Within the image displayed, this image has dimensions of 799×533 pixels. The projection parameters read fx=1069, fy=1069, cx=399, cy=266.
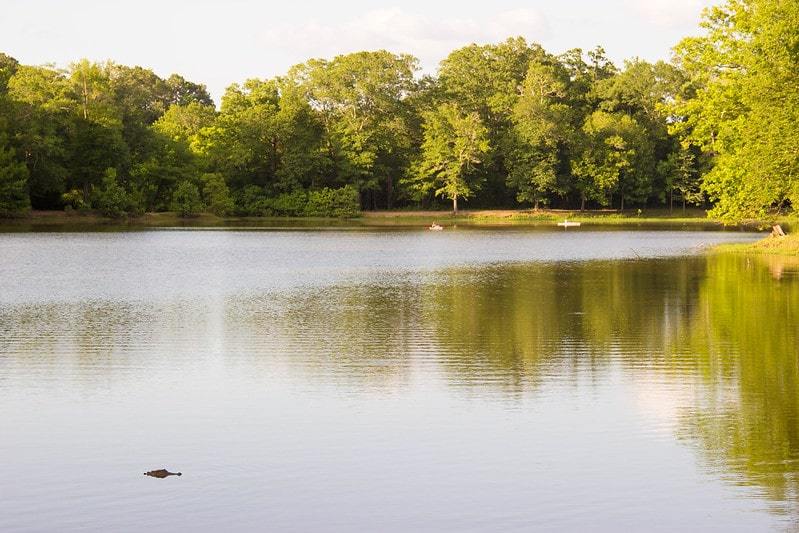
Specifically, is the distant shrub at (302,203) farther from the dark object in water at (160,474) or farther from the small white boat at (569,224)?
the dark object in water at (160,474)

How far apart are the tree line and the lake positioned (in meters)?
56.0

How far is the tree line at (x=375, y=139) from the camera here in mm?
85375

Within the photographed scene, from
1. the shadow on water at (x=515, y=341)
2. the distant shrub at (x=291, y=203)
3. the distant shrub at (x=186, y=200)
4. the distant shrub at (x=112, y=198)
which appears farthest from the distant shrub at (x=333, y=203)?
the shadow on water at (x=515, y=341)

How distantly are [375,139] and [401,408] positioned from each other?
294 ft

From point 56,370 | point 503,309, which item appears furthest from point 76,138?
point 56,370

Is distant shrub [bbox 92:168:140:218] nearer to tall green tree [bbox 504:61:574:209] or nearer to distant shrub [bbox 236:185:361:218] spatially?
distant shrub [bbox 236:185:361:218]

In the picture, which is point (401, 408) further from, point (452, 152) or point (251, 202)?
point (251, 202)

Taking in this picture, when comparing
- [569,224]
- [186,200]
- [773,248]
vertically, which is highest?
[186,200]

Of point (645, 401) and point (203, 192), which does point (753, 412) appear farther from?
point (203, 192)

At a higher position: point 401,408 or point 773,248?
point 773,248

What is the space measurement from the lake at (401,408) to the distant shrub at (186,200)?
61283 millimetres

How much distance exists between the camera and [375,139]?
102562mm

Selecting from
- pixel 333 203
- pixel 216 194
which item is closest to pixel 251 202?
pixel 216 194

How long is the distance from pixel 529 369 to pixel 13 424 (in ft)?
26.3
